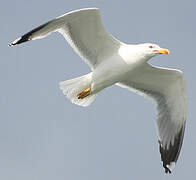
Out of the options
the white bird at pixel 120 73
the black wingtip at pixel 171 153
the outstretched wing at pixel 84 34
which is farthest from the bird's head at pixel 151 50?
the black wingtip at pixel 171 153

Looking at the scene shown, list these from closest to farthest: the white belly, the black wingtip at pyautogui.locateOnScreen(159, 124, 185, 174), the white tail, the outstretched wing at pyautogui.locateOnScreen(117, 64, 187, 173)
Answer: the white belly → the white tail → the outstretched wing at pyautogui.locateOnScreen(117, 64, 187, 173) → the black wingtip at pyautogui.locateOnScreen(159, 124, 185, 174)

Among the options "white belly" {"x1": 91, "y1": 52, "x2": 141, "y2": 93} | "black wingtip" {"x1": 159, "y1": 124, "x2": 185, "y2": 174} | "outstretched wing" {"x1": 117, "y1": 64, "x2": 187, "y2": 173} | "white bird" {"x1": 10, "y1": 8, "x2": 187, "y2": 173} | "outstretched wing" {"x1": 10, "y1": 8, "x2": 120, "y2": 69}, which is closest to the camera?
"outstretched wing" {"x1": 10, "y1": 8, "x2": 120, "y2": 69}

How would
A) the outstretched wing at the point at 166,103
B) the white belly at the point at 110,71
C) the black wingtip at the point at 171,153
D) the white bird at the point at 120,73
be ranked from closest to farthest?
the white bird at the point at 120,73 < the white belly at the point at 110,71 < the outstretched wing at the point at 166,103 < the black wingtip at the point at 171,153

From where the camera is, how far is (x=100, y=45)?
9.43 metres

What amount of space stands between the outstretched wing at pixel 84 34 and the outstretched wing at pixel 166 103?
939 millimetres

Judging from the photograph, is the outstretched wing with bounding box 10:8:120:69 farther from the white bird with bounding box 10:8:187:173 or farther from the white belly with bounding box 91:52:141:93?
the white belly with bounding box 91:52:141:93

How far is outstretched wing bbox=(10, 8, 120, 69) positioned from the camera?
865 centimetres

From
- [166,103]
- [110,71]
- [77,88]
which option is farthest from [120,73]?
[166,103]

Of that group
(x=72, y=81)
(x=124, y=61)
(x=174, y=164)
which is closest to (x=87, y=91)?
(x=72, y=81)

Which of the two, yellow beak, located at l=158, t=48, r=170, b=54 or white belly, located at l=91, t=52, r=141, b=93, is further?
white belly, located at l=91, t=52, r=141, b=93

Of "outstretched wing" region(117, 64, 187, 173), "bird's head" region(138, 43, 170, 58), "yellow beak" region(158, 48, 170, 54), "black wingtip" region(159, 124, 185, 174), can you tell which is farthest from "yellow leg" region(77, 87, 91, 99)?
"black wingtip" region(159, 124, 185, 174)

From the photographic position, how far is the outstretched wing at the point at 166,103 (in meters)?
10.0

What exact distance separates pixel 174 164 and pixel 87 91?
2.50m

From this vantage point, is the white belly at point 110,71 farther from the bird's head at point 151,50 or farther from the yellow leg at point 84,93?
the bird's head at point 151,50
